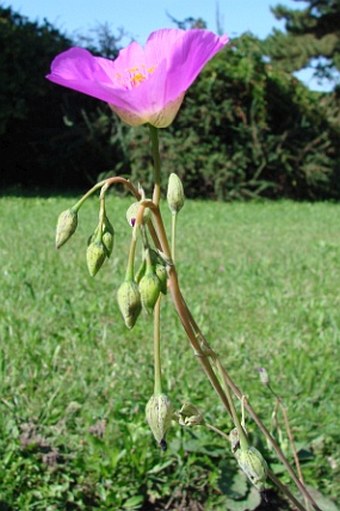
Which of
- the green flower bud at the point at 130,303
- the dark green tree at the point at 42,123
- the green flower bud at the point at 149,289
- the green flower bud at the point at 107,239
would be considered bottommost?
the green flower bud at the point at 130,303

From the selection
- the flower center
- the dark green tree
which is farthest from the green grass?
the dark green tree

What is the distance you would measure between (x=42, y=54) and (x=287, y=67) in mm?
11155

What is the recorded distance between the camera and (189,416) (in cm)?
87

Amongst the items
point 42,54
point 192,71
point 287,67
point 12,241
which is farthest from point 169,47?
point 287,67

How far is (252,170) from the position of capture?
1151 centimetres

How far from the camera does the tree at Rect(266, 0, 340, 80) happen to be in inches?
826

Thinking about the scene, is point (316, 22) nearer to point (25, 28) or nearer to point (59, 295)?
point (25, 28)

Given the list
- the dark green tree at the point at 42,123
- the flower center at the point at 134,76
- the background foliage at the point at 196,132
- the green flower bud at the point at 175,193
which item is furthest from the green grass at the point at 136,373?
→ the dark green tree at the point at 42,123

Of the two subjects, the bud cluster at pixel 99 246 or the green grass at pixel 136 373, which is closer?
the bud cluster at pixel 99 246

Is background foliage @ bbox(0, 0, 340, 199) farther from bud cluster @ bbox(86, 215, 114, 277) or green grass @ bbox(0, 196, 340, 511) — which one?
bud cluster @ bbox(86, 215, 114, 277)

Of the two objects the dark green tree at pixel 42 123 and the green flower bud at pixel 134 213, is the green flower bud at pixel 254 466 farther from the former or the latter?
the dark green tree at pixel 42 123

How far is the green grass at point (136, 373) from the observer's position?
196cm

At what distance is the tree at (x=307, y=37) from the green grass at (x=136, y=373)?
17103 millimetres

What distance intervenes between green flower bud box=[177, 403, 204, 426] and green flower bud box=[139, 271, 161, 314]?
0.63 ft
